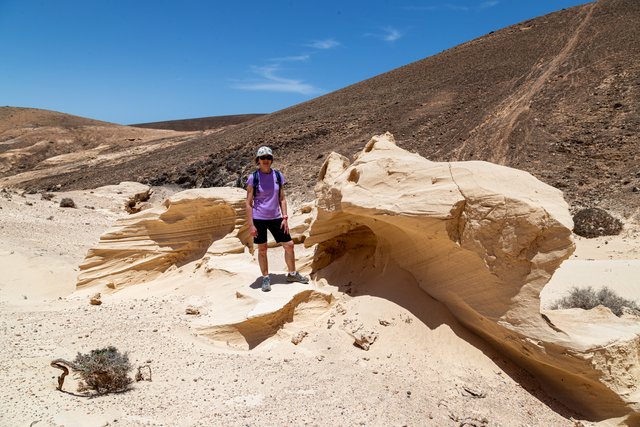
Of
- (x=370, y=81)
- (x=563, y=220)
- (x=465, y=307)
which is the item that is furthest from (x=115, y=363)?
(x=370, y=81)

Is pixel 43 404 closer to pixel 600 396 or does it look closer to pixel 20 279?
pixel 600 396

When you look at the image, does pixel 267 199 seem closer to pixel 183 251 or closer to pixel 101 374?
pixel 101 374

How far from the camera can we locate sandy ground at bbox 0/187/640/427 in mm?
3607

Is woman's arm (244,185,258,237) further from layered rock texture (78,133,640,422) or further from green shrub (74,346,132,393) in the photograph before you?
green shrub (74,346,132,393)

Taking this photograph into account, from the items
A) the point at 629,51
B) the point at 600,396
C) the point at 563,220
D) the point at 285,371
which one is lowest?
the point at 600,396

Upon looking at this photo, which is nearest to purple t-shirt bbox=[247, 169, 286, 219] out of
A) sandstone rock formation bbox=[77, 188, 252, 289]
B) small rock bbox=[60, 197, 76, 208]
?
sandstone rock formation bbox=[77, 188, 252, 289]

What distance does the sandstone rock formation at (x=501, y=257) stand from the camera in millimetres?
4145

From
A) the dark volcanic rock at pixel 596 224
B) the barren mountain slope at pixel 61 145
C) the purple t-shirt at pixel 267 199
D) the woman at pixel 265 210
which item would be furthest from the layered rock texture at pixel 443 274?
the barren mountain slope at pixel 61 145

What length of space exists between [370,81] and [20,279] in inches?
1560

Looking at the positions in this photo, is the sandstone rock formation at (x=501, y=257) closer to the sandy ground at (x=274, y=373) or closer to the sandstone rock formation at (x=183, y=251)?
the sandy ground at (x=274, y=373)

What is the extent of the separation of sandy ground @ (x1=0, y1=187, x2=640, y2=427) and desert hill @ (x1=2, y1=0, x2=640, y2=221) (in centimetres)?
1180

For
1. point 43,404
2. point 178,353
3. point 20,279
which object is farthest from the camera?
point 20,279

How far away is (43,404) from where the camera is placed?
347 centimetres

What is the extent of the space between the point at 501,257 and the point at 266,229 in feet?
9.69
